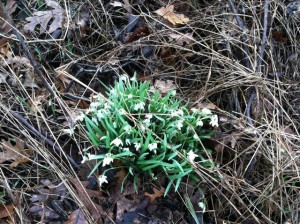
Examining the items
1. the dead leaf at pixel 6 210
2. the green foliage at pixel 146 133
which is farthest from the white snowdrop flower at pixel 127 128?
the dead leaf at pixel 6 210

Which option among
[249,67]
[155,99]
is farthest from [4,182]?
[249,67]

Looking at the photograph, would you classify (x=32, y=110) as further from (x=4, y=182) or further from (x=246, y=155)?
(x=246, y=155)

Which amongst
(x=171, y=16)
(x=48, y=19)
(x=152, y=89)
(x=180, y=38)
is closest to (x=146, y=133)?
(x=152, y=89)

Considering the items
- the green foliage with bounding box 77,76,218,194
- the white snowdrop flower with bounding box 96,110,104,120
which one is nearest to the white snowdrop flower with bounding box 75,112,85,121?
the green foliage with bounding box 77,76,218,194

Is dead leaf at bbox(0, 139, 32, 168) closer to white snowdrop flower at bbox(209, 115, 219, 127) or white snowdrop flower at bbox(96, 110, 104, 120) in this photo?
white snowdrop flower at bbox(96, 110, 104, 120)

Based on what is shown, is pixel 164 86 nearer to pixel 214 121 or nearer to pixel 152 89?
pixel 152 89

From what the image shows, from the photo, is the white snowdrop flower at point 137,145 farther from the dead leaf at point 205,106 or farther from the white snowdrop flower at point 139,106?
the dead leaf at point 205,106
